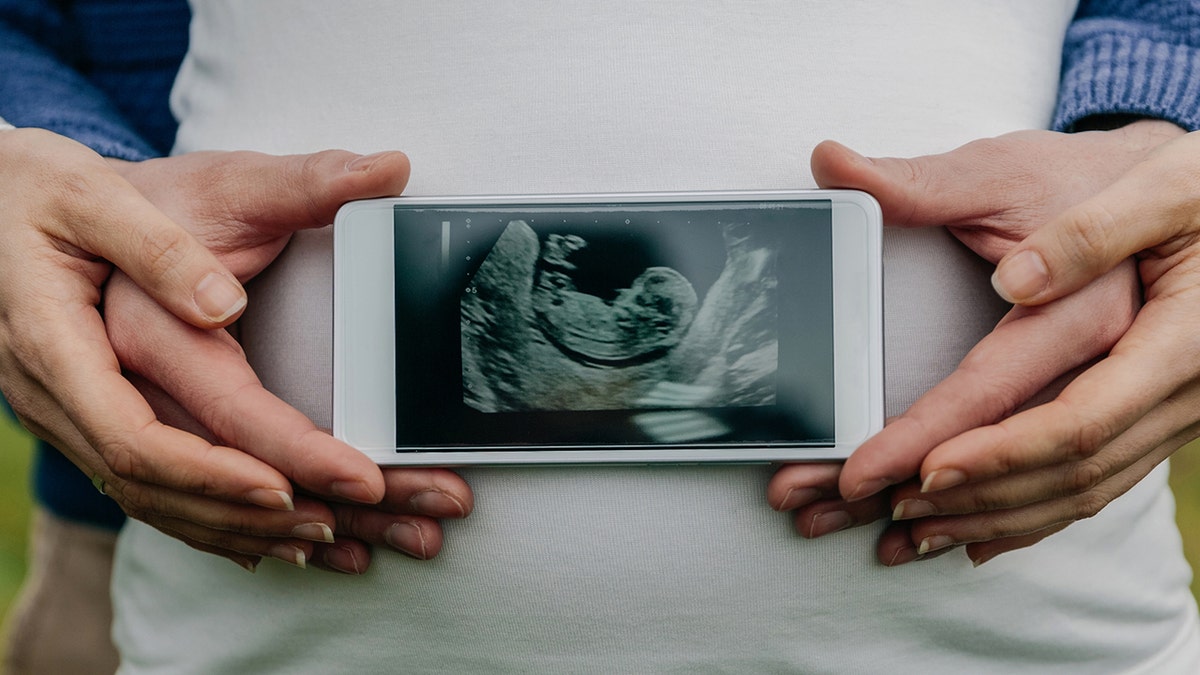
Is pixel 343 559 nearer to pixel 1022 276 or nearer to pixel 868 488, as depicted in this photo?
pixel 868 488

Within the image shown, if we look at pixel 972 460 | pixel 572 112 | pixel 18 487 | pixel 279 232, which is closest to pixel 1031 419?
pixel 972 460

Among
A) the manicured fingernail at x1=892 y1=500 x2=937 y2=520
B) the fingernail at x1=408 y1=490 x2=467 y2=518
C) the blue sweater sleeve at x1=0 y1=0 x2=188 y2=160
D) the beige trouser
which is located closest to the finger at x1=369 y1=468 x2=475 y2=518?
the fingernail at x1=408 y1=490 x2=467 y2=518

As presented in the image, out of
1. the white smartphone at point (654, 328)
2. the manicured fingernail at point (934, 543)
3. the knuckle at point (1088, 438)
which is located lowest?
the manicured fingernail at point (934, 543)

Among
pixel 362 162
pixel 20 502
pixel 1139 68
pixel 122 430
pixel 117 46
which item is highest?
pixel 117 46

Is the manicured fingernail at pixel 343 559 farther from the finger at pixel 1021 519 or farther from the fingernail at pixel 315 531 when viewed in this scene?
the finger at pixel 1021 519

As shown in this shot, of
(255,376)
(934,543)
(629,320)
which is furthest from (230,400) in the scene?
(934,543)

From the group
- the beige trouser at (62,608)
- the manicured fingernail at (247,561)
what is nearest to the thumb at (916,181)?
the manicured fingernail at (247,561)

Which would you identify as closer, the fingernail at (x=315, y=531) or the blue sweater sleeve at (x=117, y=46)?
the fingernail at (x=315, y=531)

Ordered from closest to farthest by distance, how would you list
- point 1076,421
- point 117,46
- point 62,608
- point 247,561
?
1. point 1076,421
2. point 247,561
3. point 117,46
4. point 62,608
